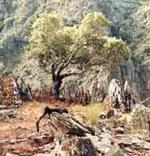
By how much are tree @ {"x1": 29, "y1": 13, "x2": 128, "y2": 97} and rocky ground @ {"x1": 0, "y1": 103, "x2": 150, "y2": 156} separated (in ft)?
35.0

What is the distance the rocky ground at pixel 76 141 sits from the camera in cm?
1552

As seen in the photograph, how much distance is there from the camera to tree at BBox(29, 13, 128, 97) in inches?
1244

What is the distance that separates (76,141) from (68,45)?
16.8 meters

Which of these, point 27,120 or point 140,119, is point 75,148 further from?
point 27,120

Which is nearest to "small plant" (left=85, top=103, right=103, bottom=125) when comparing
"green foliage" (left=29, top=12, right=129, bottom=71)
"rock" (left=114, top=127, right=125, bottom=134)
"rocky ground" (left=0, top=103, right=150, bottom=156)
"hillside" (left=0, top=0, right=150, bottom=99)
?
"rocky ground" (left=0, top=103, right=150, bottom=156)

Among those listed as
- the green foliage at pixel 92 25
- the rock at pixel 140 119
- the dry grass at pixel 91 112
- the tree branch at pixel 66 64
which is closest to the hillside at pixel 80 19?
the green foliage at pixel 92 25

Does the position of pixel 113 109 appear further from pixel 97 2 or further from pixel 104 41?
pixel 97 2

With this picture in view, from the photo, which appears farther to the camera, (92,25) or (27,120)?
(92,25)

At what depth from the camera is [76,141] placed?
15.5 m

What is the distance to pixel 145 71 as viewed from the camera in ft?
222

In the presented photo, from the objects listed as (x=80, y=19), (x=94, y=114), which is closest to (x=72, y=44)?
(x=94, y=114)

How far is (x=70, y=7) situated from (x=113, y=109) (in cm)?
4877

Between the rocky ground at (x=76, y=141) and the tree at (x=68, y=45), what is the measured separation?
35.0 ft

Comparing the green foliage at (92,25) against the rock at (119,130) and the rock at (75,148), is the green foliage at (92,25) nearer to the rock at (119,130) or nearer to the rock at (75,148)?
the rock at (119,130)
